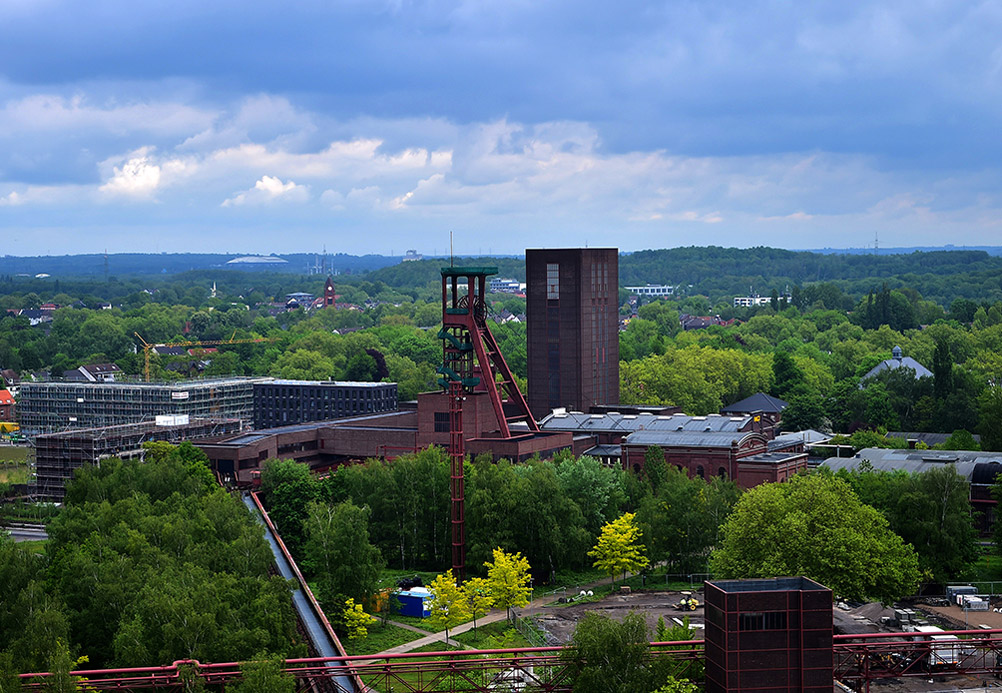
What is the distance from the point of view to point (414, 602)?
265 ft

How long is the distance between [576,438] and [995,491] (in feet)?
130

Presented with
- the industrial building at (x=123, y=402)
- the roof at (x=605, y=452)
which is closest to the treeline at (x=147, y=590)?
the roof at (x=605, y=452)

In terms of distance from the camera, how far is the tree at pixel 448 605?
245 ft

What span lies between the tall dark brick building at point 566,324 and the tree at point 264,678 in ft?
295

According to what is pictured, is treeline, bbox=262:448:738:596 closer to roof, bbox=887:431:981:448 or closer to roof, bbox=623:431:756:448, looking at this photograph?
roof, bbox=623:431:756:448

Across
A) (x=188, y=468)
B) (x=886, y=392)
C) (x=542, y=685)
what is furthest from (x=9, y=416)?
(x=542, y=685)

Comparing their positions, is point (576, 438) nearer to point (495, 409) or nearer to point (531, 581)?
point (495, 409)

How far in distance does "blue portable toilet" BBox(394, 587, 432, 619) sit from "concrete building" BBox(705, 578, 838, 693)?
33511 mm

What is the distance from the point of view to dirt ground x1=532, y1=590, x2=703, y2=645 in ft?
247

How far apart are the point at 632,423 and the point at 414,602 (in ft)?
155

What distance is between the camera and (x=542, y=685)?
173 ft

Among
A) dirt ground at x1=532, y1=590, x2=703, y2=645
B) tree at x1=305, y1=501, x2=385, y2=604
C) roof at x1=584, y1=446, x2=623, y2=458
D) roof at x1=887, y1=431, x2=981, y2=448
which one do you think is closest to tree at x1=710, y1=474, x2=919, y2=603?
dirt ground at x1=532, y1=590, x2=703, y2=645

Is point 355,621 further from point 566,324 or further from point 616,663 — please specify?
point 566,324

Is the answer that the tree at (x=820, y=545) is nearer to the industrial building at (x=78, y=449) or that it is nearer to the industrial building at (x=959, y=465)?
the industrial building at (x=959, y=465)
